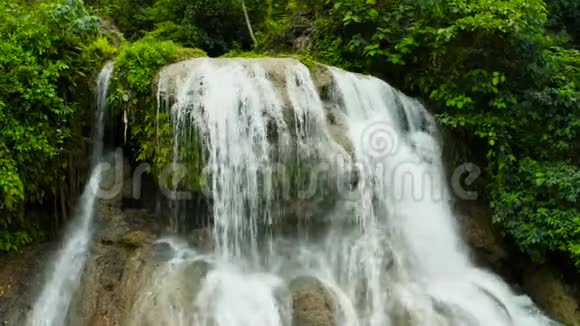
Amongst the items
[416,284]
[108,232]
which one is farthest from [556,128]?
[108,232]

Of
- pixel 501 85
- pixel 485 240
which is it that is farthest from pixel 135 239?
pixel 501 85

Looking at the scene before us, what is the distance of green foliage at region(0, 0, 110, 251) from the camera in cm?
568

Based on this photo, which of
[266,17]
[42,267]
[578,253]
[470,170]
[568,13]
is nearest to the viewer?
[42,267]

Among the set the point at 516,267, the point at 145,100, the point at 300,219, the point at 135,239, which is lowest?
the point at 516,267

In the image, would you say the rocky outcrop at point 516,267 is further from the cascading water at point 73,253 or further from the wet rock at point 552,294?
the cascading water at point 73,253

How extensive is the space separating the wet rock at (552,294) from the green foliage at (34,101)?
6206mm

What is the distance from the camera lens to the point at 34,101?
5871mm

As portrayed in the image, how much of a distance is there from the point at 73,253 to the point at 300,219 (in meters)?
2.61

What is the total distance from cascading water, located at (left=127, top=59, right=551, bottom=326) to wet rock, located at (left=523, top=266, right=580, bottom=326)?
0.58m

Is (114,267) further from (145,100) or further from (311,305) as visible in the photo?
(311,305)

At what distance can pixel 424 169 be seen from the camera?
23.7ft

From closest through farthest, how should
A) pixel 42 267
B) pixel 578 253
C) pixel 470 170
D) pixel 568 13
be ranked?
pixel 42 267
pixel 578 253
pixel 470 170
pixel 568 13

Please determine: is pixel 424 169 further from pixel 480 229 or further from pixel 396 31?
pixel 396 31

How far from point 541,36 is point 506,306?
417 centimetres
